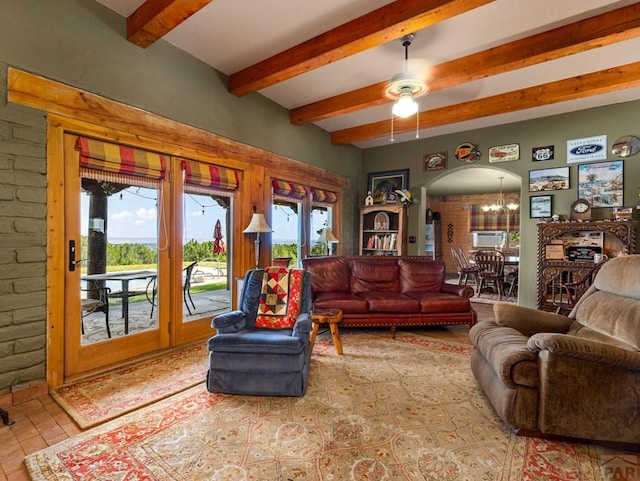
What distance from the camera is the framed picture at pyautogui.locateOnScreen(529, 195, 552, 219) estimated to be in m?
4.56

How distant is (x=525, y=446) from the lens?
1739 millimetres

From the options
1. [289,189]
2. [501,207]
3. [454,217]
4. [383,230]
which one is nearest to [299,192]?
[289,189]

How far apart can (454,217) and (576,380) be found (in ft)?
29.8

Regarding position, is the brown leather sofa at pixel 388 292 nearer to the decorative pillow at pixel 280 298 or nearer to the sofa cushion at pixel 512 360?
the decorative pillow at pixel 280 298

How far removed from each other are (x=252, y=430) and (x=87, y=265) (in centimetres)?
198

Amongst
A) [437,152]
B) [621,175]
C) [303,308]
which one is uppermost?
[437,152]

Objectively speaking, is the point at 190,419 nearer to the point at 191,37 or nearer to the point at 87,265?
the point at 87,265

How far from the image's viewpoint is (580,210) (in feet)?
14.0

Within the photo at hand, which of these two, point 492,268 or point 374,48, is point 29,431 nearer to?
point 374,48

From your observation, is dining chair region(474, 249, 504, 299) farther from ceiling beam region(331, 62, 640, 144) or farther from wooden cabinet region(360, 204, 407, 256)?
ceiling beam region(331, 62, 640, 144)

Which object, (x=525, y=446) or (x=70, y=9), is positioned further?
(x=70, y=9)

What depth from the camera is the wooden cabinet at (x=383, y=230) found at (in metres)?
5.54

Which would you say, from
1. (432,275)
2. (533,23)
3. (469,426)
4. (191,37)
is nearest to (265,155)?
(191,37)

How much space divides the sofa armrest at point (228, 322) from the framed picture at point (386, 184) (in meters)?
3.90
